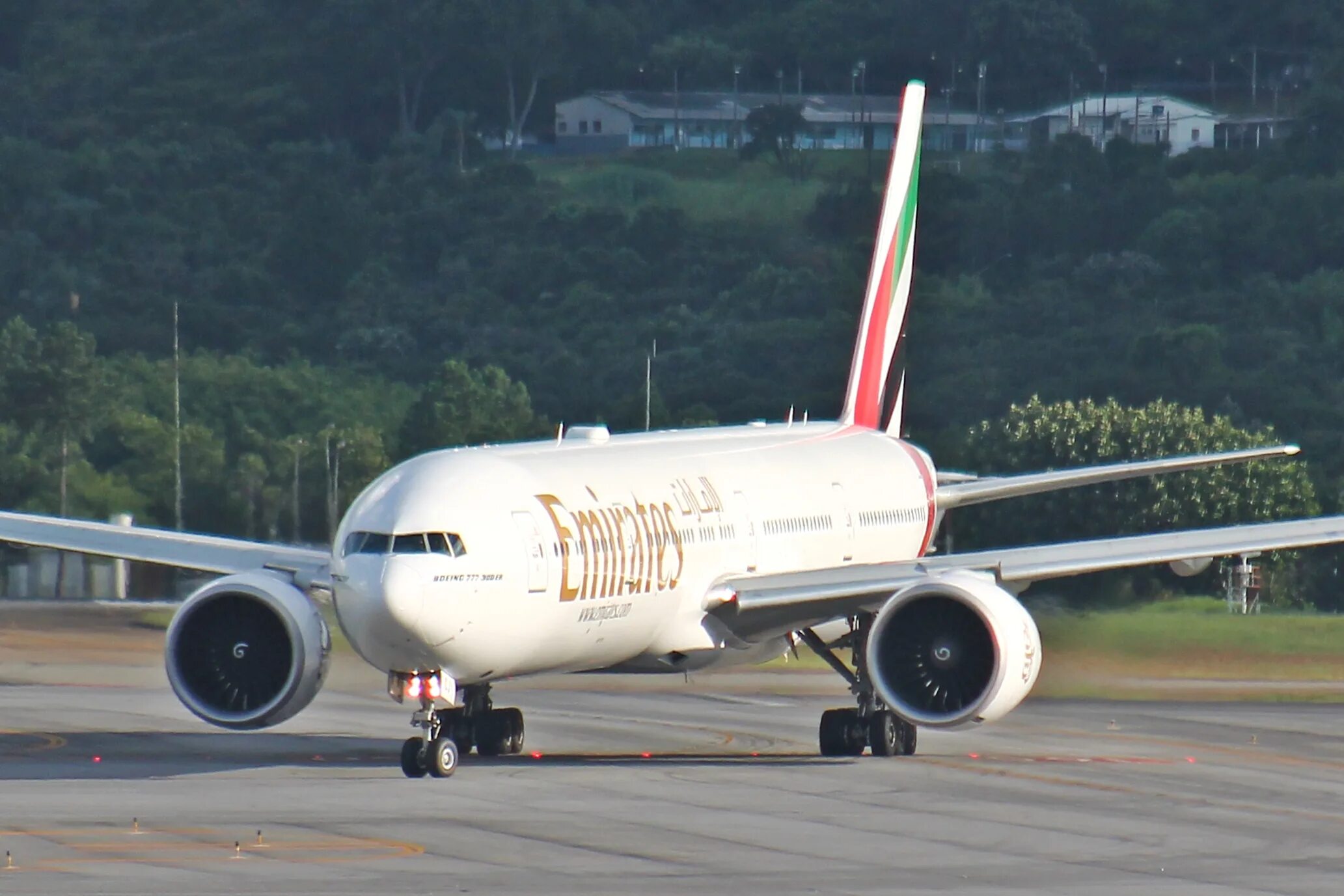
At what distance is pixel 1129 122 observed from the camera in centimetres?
12481

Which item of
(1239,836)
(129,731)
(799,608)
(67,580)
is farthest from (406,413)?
(1239,836)

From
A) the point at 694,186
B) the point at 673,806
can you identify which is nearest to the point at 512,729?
the point at 673,806

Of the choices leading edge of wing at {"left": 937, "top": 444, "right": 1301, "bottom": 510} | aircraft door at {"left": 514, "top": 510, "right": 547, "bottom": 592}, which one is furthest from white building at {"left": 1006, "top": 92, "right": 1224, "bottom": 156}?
aircraft door at {"left": 514, "top": 510, "right": 547, "bottom": 592}

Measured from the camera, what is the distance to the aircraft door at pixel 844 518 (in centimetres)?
3375

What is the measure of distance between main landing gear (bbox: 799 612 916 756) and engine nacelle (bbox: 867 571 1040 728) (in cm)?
174

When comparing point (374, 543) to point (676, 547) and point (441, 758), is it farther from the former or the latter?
point (676, 547)

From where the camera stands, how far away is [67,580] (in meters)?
48.8

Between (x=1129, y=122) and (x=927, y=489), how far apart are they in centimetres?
9100

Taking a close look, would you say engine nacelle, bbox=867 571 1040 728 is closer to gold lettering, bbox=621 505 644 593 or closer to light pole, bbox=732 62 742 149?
gold lettering, bbox=621 505 644 593

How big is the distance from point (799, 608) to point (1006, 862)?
8.38 meters

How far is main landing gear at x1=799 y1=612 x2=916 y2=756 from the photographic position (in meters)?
29.3

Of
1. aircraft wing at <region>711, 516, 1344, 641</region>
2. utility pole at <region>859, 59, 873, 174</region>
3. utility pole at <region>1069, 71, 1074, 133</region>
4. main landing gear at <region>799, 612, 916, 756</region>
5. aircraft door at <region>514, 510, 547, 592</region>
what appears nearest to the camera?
aircraft door at <region>514, 510, 547, 592</region>

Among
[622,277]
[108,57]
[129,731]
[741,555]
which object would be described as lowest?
[129,731]

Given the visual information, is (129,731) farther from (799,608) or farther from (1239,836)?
(1239,836)
